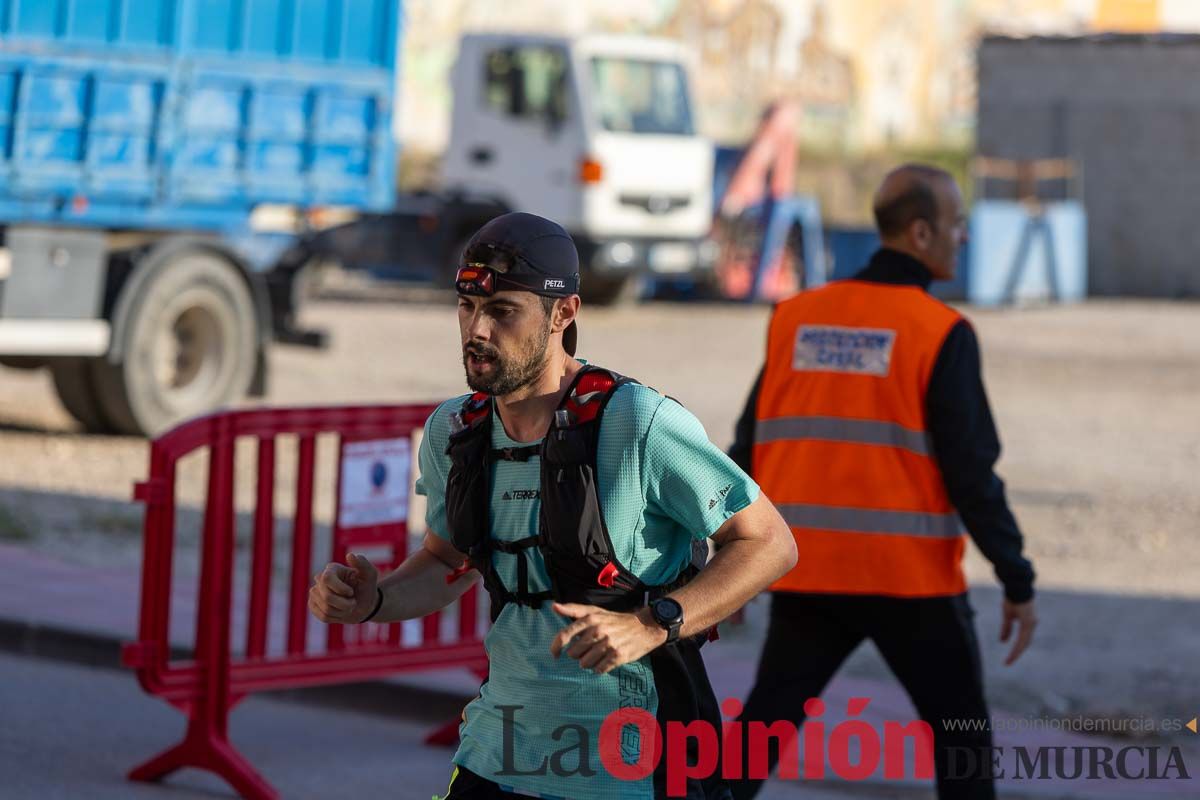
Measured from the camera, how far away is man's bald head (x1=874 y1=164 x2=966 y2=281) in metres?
4.75

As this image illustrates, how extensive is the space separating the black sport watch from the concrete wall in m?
31.2

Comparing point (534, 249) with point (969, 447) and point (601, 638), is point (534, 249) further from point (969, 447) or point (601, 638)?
point (969, 447)

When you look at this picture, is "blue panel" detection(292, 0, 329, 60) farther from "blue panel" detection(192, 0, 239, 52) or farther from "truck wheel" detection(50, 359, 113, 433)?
"truck wheel" detection(50, 359, 113, 433)

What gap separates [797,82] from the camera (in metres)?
56.2

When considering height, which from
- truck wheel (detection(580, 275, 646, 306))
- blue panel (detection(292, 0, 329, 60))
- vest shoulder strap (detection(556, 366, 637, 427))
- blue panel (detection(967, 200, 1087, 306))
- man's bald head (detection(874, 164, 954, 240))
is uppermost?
blue panel (detection(967, 200, 1087, 306))

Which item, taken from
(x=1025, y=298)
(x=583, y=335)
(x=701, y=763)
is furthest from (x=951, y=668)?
(x=1025, y=298)

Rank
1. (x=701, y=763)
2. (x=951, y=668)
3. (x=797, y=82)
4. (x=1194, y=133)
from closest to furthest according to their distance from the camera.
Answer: (x=701, y=763), (x=951, y=668), (x=1194, y=133), (x=797, y=82)

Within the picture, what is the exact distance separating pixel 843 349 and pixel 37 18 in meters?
8.37

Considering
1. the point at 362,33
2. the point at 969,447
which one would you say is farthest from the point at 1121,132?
the point at 969,447

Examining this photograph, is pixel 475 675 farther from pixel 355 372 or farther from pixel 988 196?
pixel 988 196

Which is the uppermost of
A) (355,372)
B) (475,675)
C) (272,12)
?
(272,12)

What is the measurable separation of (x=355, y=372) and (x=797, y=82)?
134ft

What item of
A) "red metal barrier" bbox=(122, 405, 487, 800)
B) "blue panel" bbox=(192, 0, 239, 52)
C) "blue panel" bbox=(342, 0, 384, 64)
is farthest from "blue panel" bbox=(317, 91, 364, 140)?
"red metal barrier" bbox=(122, 405, 487, 800)

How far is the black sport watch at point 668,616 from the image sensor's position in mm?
2943
